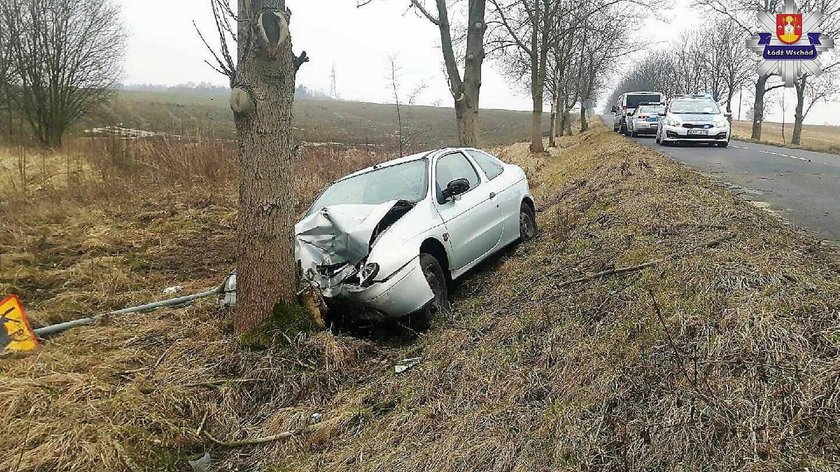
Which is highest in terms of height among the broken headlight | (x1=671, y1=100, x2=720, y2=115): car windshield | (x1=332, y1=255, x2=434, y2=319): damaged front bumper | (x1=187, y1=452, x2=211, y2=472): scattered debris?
(x1=671, y1=100, x2=720, y2=115): car windshield

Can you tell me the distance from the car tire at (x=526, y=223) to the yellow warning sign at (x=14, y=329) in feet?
18.0

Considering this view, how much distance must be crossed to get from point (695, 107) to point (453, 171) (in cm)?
1505

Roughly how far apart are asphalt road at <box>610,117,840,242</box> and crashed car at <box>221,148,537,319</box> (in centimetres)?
343

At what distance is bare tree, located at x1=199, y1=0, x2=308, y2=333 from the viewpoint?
4445mm

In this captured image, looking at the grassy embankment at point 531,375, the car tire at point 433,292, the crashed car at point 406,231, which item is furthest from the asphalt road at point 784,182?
the car tire at point 433,292

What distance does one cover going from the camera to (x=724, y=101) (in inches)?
1810

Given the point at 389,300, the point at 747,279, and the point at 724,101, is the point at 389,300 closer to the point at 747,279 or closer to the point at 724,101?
the point at 747,279

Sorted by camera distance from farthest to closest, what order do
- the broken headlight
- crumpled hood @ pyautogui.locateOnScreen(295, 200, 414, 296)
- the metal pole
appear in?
the metal pole, crumpled hood @ pyautogui.locateOnScreen(295, 200, 414, 296), the broken headlight

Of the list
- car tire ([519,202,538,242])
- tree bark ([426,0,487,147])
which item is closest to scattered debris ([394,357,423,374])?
car tire ([519,202,538,242])

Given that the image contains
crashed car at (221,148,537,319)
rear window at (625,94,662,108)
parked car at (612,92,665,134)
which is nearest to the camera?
crashed car at (221,148,537,319)

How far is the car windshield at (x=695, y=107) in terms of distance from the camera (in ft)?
58.0

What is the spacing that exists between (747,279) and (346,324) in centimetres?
330

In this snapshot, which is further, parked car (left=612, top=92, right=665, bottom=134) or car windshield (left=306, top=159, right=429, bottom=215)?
parked car (left=612, top=92, right=665, bottom=134)

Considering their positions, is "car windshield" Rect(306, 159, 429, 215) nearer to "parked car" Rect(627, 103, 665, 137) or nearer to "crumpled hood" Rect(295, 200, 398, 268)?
"crumpled hood" Rect(295, 200, 398, 268)
